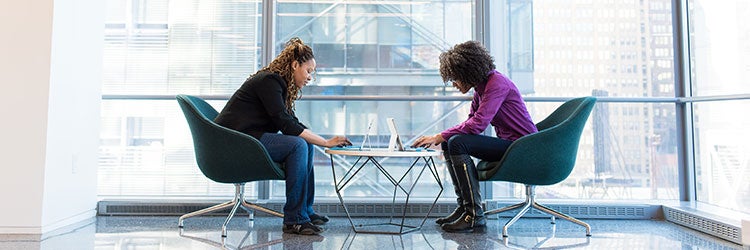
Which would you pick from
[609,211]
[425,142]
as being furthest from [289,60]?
[609,211]

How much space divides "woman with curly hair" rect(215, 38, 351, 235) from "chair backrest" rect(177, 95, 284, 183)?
0.31 ft

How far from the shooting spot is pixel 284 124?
7.70ft

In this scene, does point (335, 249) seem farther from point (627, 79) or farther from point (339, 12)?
point (627, 79)

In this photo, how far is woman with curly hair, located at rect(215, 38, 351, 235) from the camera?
2.32m

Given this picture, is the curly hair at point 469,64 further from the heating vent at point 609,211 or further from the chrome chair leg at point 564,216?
the heating vent at point 609,211

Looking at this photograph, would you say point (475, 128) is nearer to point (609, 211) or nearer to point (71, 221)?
point (609, 211)

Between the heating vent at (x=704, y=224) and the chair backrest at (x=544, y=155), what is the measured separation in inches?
31.0

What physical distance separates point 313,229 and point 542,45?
6.86ft

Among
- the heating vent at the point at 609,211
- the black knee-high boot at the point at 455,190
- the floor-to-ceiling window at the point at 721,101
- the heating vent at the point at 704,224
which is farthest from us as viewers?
the heating vent at the point at 609,211

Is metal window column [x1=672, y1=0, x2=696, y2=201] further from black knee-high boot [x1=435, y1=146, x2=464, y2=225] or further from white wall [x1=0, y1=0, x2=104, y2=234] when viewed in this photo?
white wall [x1=0, y1=0, x2=104, y2=234]

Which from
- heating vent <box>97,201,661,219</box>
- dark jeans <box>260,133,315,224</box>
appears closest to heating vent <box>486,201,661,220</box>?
heating vent <box>97,201,661,219</box>

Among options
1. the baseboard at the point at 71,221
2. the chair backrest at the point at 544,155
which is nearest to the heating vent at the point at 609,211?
the chair backrest at the point at 544,155

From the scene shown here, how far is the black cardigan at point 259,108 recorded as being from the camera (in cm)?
233

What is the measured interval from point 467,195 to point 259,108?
121 centimetres
